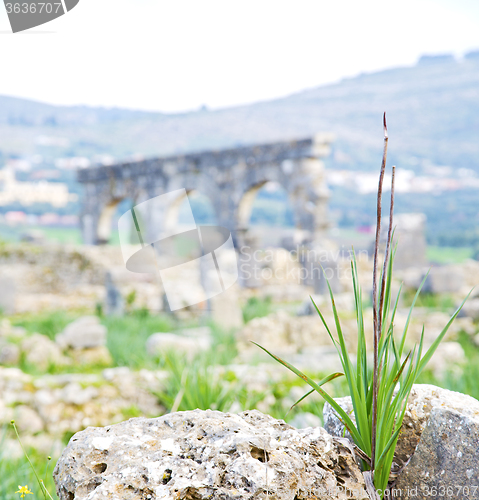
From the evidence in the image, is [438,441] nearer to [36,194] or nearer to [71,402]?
[71,402]

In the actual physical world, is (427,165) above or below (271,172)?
below

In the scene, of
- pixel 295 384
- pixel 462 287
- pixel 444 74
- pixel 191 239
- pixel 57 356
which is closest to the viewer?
pixel 295 384

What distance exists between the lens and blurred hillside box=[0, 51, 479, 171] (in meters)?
74.3

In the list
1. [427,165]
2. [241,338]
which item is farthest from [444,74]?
[241,338]

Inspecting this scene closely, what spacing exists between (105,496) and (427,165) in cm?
7068

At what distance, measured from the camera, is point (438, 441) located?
1.13 m

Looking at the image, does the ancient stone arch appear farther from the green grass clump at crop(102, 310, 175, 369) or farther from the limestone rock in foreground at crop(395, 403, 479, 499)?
the limestone rock in foreground at crop(395, 403, 479, 499)

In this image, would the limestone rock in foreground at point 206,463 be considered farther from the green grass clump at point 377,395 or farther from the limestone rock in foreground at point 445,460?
the limestone rock in foreground at point 445,460

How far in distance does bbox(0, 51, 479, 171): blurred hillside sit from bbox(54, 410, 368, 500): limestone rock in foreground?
65003 mm

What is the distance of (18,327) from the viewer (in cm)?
729

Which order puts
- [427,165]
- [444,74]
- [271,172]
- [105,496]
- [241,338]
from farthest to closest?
[444,74]
[427,165]
[271,172]
[241,338]
[105,496]

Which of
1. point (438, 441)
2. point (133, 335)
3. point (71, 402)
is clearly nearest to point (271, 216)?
point (133, 335)

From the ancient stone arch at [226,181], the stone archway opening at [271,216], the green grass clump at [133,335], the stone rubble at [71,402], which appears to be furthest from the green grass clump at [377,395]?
the stone archway opening at [271,216]

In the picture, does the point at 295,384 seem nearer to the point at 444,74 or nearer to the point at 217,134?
the point at 217,134
